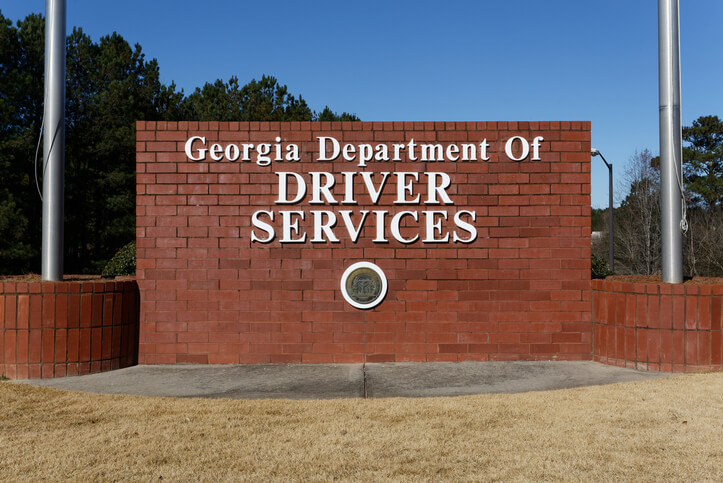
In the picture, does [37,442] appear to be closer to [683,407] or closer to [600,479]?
[600,479]

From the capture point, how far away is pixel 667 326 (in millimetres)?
7844

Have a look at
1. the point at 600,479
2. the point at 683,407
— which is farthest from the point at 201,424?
the point at 683,407

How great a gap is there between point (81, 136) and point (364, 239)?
2170 centimetres

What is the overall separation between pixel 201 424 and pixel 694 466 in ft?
13.1

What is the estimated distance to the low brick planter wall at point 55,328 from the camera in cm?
775

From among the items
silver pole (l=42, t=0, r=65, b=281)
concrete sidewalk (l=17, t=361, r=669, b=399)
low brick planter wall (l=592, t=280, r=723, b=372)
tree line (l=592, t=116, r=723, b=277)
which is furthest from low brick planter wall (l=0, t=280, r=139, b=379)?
tree line (l=592, t=116, r=723, b=277)

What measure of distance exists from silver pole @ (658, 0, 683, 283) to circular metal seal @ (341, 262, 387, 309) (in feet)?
12.9

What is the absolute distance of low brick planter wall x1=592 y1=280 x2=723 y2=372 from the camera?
7.74 m

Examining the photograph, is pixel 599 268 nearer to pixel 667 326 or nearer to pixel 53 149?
pixel 667 326

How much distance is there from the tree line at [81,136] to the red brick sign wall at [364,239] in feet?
53.2

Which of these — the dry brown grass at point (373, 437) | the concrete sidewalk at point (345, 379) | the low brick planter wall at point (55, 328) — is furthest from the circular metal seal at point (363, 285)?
the low brick planter wall at point (55, 328)

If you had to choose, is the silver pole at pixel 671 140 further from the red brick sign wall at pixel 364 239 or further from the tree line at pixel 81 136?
the tree line at pixel 81 136

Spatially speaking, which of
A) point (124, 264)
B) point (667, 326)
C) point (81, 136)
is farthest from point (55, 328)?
point (81, 136)

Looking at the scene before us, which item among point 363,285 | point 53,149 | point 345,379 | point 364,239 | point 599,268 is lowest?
point 345,379
